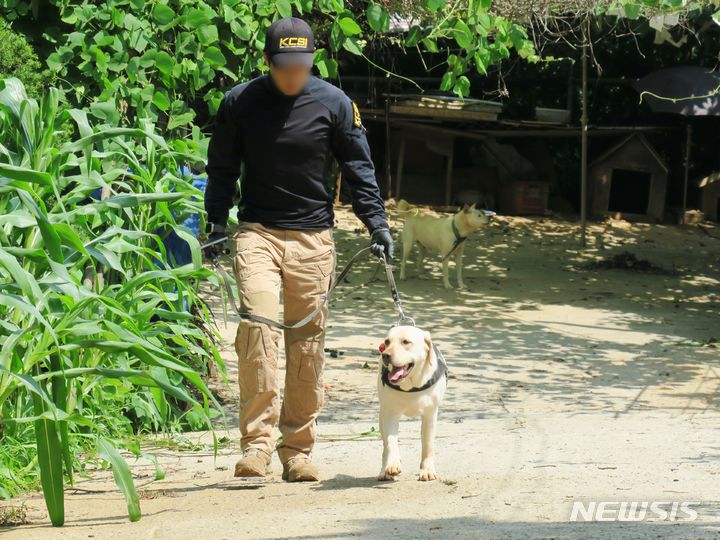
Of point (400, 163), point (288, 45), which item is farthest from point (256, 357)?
point (400, 163)

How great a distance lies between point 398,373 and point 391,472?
1.48 feet

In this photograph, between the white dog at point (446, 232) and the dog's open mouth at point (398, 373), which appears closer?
Answer: the dog's open mouth at point (398, 373)

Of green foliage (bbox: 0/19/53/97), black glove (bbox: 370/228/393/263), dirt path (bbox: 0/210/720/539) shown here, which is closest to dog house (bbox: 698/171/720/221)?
dirt path (bbox: 0/210/720/539)

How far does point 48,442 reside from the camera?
12.1 feet

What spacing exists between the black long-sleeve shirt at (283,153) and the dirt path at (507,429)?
1140mm

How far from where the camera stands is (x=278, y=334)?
14.8ft

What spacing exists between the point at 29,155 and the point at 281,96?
1.05 metres

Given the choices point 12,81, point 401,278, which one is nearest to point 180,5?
point 12,81

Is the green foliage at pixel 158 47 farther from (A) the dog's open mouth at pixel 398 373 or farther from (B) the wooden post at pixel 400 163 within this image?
(B) the wooden post at pixel 400 163

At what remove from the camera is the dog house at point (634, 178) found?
16.7 m

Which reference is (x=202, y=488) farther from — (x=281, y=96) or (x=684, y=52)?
(x=684, y=52)

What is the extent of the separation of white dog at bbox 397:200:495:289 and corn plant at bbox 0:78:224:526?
624 cm

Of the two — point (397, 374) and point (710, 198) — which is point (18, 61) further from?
point (710, 198)

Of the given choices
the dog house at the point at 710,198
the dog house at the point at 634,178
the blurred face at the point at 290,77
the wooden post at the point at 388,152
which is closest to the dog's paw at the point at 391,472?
the blurred face at the point at 290,77
